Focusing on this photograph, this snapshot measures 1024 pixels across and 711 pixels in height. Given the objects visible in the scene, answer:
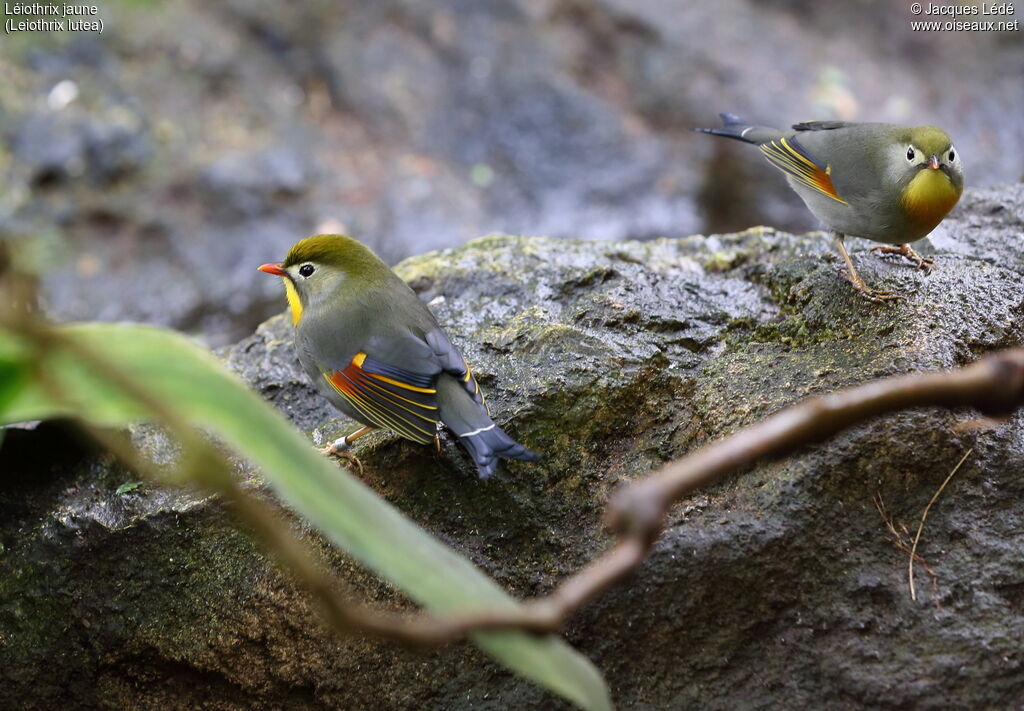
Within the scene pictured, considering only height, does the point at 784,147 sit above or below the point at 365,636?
above

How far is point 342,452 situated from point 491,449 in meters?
0.72

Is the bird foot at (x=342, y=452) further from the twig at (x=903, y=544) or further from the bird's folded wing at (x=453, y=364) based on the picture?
the twig at (x=903, y=544)

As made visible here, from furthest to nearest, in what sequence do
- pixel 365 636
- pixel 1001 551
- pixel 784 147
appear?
1. pixel 784 147
2. pixel 365 636
3. pixel 1001 551

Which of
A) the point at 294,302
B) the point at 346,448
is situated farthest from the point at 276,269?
the point at 346,448

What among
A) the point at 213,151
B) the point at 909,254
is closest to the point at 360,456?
the point at 909,254

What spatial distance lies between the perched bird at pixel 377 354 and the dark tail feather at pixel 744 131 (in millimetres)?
1798

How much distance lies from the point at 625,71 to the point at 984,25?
3735 millimetres

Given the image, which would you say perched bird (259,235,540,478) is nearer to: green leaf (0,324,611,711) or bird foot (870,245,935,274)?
green leaf (0,324,611,711)

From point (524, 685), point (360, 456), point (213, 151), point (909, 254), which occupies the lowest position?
point (213, 151)

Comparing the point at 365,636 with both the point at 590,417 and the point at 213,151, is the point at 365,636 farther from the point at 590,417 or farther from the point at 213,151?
the point at 213,151

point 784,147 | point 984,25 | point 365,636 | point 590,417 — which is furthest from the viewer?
point 984,25

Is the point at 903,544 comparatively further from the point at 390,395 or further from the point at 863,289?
the point at 390,395

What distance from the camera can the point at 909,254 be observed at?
13.1 ft

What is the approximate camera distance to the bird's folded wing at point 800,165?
4.13m
